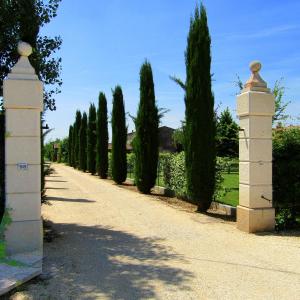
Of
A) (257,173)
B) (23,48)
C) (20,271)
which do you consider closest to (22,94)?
(23,48)

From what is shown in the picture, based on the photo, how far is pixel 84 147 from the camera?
125 feet

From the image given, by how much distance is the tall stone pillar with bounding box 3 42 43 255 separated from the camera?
20.7 ft

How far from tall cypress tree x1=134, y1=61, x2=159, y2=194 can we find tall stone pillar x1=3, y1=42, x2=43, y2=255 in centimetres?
1097

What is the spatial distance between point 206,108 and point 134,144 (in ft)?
23.1

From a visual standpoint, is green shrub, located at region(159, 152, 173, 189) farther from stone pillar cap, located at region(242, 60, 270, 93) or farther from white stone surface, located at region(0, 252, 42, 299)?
white stone surface, located at region(0, 252, 42, 299)

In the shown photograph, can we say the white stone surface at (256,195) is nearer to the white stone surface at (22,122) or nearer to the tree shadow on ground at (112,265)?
the tree shadow on ground at (112,265)

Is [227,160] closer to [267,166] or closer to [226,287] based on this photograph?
[267,166]

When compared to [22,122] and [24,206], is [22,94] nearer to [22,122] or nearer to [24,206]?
[22,122]

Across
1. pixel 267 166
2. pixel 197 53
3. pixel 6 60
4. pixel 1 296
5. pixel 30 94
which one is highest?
pixel 197 53

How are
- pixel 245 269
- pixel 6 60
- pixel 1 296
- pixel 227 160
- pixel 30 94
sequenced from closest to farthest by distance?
pixel 1 296 → pixel 245 269 → pixel 30 94 → pixel 6 60 → pixel 227 160

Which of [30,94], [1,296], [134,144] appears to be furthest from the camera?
[134,144]

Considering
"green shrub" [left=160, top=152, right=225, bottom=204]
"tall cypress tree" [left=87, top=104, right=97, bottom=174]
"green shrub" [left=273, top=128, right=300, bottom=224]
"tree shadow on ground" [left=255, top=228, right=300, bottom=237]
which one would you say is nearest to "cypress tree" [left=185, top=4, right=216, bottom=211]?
"green shrub" [left=160, top=152, right=225, bottom=204]

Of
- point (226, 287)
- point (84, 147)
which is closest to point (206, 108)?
point (226, 287)

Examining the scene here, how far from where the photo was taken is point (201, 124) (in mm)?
11562
